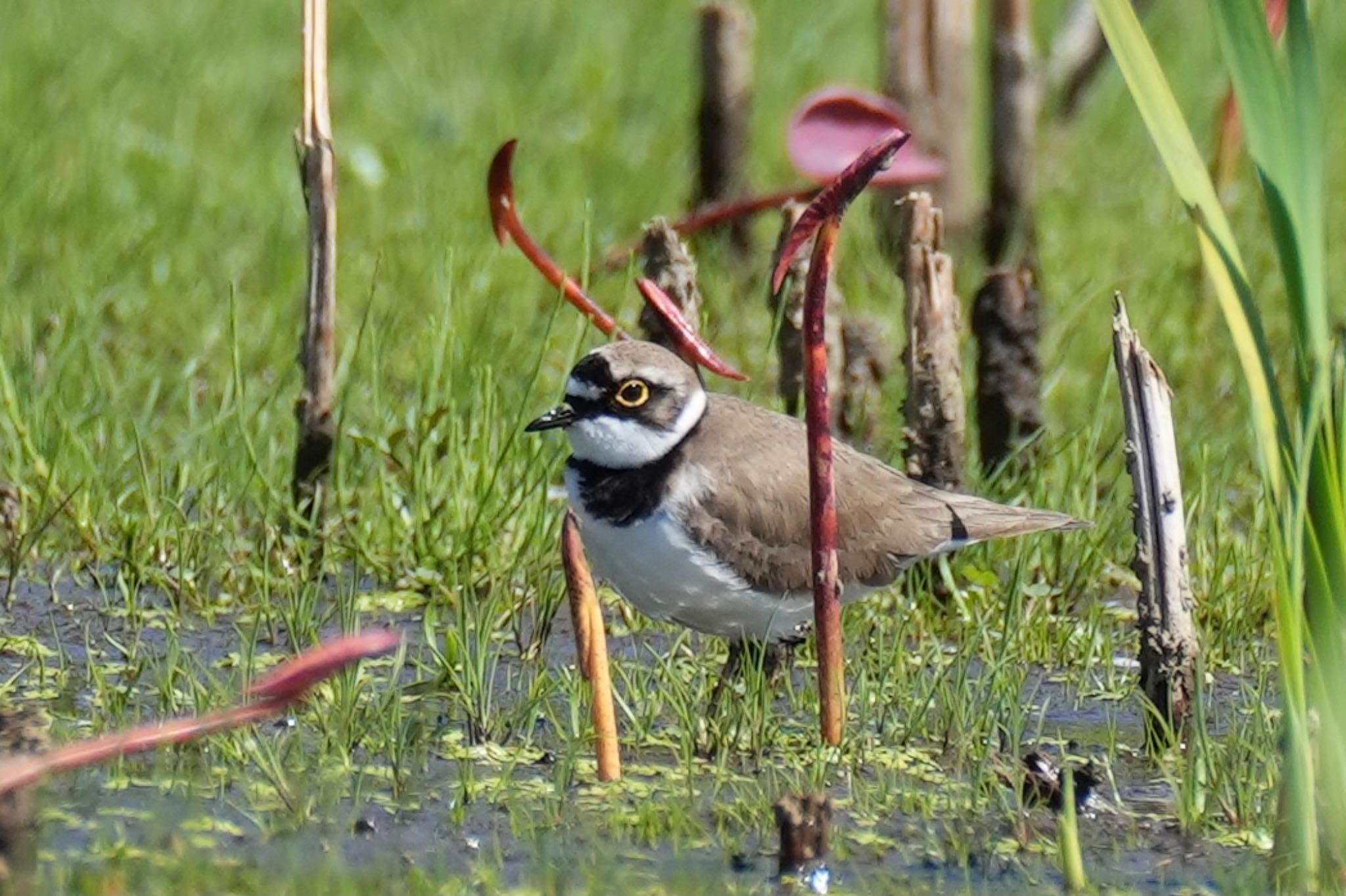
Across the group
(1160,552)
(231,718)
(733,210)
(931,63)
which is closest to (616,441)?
(1160,552)

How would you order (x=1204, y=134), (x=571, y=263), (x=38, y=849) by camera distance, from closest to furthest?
→ (x=38, y=849), (x=571, y=263), (x=1204, y=134)

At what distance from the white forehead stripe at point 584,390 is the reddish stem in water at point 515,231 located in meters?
0.42

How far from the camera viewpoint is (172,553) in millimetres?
5387

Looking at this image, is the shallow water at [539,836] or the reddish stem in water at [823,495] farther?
the reddish stem in water at [823,495]

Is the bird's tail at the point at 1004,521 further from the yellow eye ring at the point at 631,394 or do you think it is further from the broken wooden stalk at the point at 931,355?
the yellow eye ring at the point at 631,394

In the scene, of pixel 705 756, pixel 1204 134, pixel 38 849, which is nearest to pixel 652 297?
pixel 705 756

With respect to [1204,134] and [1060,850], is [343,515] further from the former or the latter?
[1204,134]

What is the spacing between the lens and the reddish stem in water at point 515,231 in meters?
5.08

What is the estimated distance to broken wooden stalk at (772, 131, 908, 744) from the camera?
3.87m

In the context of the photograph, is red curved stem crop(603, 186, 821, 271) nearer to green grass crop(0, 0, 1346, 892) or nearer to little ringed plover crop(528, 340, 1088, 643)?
green grass crop(0, 0, 1346, 892)

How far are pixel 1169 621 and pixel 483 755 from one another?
4.56ft

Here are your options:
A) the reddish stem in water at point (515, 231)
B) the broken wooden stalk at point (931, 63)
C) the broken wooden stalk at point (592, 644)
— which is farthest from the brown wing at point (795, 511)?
the broken wooden stalk at point (931, 63)

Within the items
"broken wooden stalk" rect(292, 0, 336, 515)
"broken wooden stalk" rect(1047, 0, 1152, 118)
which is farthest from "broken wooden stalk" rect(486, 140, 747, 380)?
"broken wooden stalk" rect(1047, 0, 1152, 118)

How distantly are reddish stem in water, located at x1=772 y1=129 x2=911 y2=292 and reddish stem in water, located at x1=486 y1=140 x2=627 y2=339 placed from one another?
118cm
